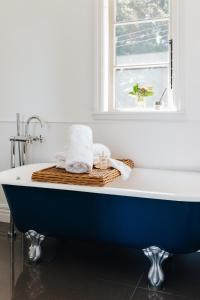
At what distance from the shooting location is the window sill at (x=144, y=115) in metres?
2.59

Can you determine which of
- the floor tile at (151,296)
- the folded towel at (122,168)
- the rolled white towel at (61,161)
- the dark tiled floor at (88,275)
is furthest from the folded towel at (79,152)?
the floor tile at (151,296)

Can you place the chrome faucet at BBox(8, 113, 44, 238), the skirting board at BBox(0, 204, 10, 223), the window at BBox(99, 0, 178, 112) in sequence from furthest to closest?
the skirting board at BBox(0, 204, 10, 223) < the chrome faucet at BBox(8, 113, 44, 238) < the window at BBox(99, 0, 178, 112)

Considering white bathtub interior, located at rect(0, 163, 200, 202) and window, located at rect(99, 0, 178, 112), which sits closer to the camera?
white bathtub interior, located at rect(0, 163, 200, 202)

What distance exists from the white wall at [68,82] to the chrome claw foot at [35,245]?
0.88 metres

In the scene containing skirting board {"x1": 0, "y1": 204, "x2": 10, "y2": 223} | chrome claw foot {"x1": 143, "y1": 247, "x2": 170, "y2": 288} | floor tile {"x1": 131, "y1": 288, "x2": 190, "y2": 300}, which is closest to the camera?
floor tile {"x1": 131, "y1": 288, "x2": 190, "y2": 300}

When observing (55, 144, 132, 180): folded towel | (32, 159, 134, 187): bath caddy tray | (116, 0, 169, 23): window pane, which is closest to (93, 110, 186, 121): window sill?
(55, 144, 132, 180): folded towel

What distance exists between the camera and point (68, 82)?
293 cm

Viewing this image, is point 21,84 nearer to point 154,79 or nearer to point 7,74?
point 7,74

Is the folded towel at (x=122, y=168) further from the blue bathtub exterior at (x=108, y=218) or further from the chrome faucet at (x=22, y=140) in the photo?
the chrome faucet at (x=22, y=140)

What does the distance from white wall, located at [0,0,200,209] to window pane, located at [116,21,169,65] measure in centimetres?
27

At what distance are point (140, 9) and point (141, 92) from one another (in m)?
0.72

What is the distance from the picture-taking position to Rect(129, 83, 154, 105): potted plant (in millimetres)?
2814

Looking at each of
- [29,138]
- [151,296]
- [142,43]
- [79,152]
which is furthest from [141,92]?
[151,296]

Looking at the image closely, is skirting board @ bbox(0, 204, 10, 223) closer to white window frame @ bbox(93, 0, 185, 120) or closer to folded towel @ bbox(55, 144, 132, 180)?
folded towel @ bbox(55, 144, 132, 180)
